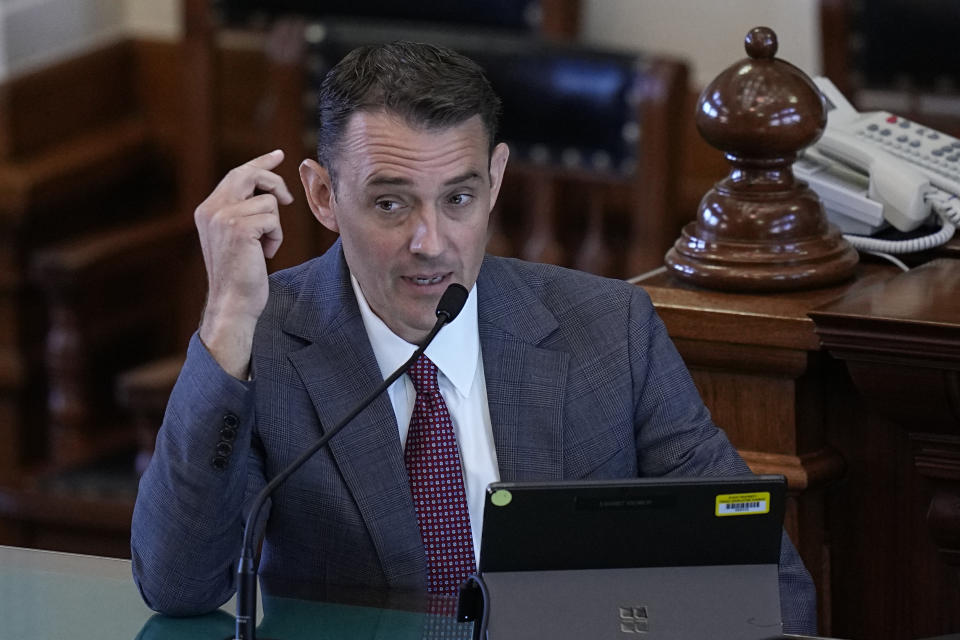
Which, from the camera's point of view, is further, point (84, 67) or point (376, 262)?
point (84, 67)

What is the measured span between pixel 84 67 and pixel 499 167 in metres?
2.82

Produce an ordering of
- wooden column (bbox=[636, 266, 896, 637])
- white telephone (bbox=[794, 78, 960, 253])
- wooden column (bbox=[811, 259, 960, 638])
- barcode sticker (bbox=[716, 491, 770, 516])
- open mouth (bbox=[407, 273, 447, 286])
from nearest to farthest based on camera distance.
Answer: barcode sticker (bbox=[716, 491, 770, 516]), open mouth (bbox=[407, 273, 447, 286]), wooden column (bbox=[811, 259, 960, 638]), wooden column (bbox=[636, 266, 896, 637]), white telephone (bbox=[794, 78, 960, 253])

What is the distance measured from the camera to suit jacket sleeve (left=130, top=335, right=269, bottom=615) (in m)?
1.81

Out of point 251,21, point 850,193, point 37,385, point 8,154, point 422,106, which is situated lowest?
point 37,385

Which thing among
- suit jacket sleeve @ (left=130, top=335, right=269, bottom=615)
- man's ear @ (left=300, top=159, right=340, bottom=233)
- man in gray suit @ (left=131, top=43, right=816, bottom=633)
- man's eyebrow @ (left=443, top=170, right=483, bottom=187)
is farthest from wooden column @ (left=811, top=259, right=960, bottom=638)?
suit jacket sleeve @ (left=130, top=335, right=269, bottom=615)

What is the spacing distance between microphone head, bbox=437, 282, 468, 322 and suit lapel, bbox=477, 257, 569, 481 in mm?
274

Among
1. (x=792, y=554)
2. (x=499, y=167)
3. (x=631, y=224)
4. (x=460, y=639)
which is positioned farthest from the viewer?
(x=631, y=224)

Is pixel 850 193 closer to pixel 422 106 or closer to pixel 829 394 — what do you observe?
pixel 829 394

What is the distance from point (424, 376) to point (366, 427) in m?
0.10

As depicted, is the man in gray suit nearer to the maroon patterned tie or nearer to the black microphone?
the maroon patterned tie

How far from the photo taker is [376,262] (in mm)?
1955

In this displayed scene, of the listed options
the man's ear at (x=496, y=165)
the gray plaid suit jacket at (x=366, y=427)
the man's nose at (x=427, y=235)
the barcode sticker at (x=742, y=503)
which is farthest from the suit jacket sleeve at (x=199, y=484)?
the barcode sticker at (x=742, y=503)

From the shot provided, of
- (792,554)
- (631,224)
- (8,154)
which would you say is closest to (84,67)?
(8,154)

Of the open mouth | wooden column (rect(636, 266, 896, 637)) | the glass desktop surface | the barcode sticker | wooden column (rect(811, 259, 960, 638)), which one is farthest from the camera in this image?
wooden column (rect(636, 266, 896, 637))
